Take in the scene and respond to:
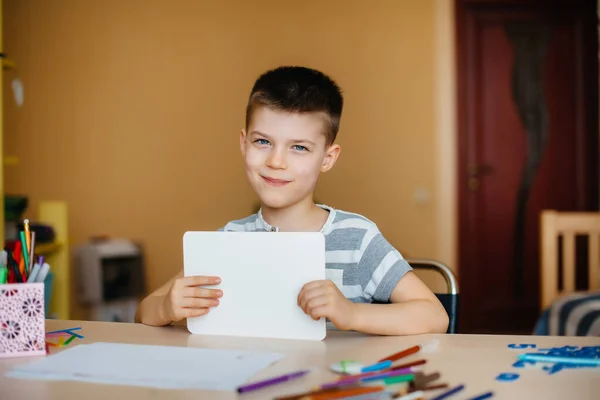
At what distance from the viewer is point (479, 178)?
4.50 metres

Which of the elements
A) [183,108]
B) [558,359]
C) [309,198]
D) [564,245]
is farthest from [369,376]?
[183,108]

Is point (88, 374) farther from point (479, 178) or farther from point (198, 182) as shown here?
point (479, 178)

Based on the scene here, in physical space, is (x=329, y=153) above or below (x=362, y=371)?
above

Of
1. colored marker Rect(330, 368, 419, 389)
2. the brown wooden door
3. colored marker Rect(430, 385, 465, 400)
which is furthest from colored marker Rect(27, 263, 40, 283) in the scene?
the brown wooden door

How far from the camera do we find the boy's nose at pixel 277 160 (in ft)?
4.19

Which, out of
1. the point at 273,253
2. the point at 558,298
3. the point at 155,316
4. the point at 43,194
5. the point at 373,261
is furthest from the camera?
the point at 43,194

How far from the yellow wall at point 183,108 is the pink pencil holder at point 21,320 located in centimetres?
334

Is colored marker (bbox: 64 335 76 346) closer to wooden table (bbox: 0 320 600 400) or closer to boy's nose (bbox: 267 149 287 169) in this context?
wooden table (bbox: 0 320 600 400)

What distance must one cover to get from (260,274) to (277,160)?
0.30 metres

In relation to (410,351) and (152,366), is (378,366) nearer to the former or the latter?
(410,351)

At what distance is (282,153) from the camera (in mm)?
1291

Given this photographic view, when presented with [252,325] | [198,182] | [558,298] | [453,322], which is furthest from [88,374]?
[198,182]

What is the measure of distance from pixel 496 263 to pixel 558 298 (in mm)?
1996

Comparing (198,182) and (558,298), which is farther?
(198,182)
